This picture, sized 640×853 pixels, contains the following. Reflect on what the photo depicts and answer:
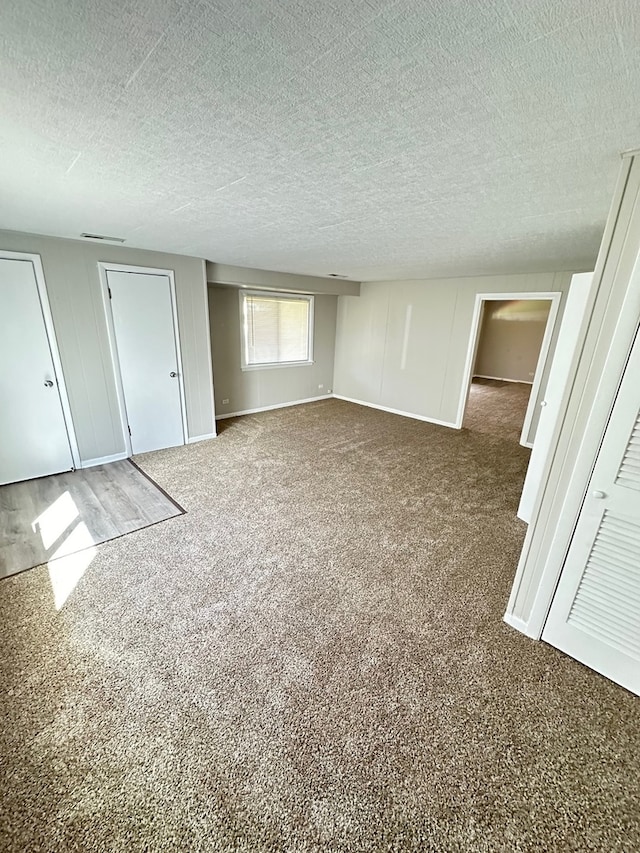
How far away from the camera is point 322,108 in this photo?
1066 millimetres

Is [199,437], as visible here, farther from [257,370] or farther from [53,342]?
[53,342]

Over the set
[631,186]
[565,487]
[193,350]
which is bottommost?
[565,487]

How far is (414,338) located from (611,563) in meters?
4.63

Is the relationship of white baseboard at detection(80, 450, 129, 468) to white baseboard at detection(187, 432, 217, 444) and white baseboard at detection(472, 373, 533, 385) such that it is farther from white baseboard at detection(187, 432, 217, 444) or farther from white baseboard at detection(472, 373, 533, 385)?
white baseboard at detection(472, 373, 533, 385)

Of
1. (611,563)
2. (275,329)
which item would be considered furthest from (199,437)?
(611,563)

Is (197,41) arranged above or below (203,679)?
above

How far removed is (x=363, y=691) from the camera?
155 centimetres

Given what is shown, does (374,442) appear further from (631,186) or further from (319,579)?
(631,186)

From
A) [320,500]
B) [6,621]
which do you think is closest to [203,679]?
[6,621]

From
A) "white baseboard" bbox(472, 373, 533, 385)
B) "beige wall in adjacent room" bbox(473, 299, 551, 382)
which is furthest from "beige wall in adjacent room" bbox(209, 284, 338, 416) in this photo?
"white baseboard" bbox(472, 373, 533, 385)

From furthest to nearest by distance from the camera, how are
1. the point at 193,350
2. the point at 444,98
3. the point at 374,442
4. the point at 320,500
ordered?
the point at 374,442, the point at 193,350, the point at 320,500, the point at 444,98

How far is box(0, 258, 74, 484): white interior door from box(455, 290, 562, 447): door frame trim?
5.27 meters

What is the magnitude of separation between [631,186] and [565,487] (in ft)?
4.16

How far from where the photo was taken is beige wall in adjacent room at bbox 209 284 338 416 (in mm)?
5105
